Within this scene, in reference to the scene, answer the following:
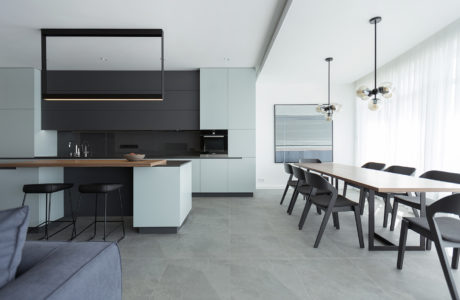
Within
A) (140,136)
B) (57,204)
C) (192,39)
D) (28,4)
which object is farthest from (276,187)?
(28,4)

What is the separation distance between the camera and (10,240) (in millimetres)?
763

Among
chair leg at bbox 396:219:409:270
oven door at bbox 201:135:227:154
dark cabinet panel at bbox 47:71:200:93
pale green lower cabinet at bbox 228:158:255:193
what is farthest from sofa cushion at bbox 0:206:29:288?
dark cabinet panel at bbox 47:71:200:93

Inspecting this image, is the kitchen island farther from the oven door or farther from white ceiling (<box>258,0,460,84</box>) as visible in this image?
white ceiling (<box>258,0,460,84</box>)

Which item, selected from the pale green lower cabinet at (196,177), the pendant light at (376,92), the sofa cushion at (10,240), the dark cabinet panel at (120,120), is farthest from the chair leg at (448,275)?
the dark cabinet panel at (120,120)

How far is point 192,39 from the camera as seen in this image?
364 cm

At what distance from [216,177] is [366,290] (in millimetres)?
3468

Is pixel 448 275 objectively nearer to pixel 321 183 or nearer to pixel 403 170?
pixel 321 183

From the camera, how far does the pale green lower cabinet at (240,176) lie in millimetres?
4895

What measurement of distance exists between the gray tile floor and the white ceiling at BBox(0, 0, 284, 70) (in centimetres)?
281

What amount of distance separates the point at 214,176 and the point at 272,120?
227 cm

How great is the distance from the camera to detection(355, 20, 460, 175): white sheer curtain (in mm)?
3137

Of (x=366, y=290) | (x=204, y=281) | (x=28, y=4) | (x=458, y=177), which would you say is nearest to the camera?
(x=366, y=290)

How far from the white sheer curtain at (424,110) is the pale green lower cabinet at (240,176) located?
2770 millimetres

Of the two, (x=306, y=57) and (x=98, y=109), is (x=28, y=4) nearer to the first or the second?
(x=98, y=109)
